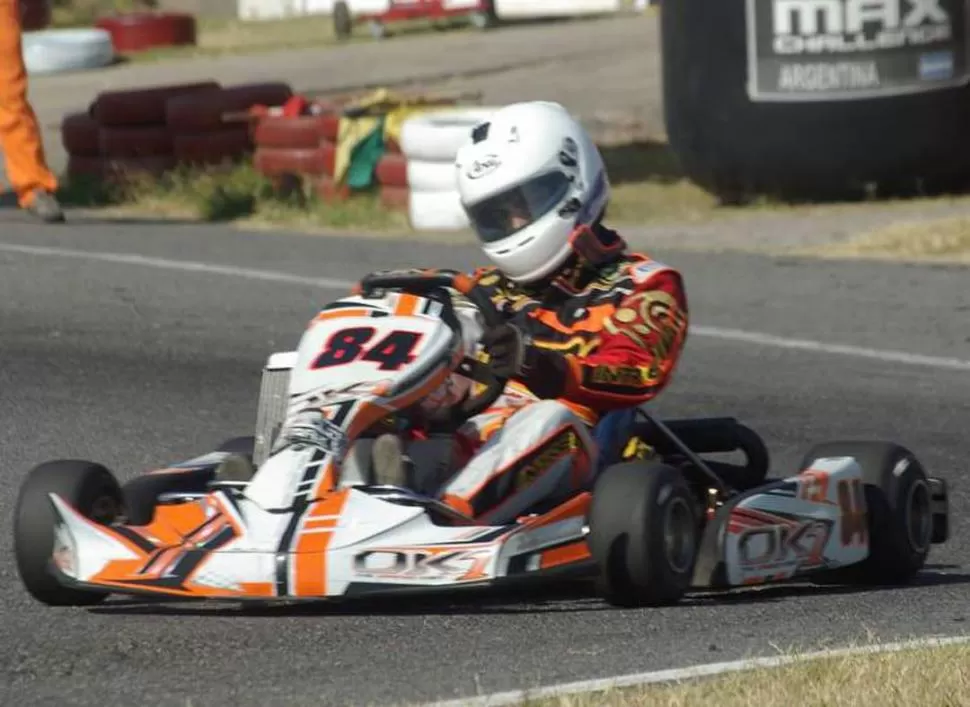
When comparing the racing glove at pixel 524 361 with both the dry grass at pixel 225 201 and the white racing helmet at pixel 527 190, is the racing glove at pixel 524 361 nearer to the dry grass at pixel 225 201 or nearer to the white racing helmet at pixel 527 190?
the white racing helmet at pixel 527 190

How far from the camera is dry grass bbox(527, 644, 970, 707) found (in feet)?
12.6

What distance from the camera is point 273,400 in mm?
5293

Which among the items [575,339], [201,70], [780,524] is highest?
[575,339]

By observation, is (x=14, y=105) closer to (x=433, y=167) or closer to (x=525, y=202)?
(x=433, y=167)

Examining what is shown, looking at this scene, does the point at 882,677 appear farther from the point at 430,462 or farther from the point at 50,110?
the point at 50,110

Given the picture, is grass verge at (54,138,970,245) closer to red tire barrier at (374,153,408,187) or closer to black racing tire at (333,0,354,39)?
red tire barrier at (374,153,408,187)

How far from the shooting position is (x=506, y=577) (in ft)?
15.1

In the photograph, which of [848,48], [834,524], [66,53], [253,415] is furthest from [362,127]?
[66,53]

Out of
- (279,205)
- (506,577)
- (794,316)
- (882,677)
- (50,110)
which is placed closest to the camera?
(882,677)

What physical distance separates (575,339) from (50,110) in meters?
17.2

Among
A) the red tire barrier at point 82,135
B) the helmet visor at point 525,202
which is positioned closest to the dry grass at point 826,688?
the helmet visor at point 525,202

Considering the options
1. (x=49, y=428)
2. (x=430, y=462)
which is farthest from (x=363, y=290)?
(x=49, y=428)

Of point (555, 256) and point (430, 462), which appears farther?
point (555, 256)

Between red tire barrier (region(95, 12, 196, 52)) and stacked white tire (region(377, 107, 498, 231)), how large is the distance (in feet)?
53.5
